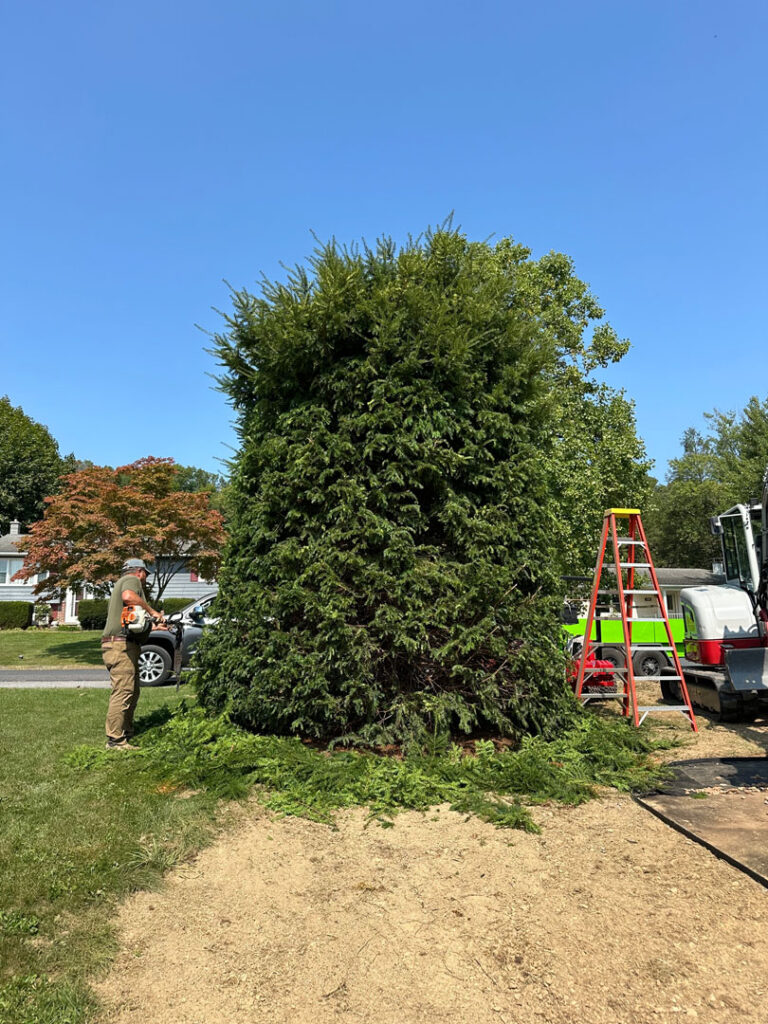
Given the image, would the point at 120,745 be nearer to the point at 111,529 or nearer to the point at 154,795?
the point at 154,795

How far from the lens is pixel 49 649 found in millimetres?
21609

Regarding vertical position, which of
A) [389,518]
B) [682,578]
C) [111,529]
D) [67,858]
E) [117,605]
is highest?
[111,529]

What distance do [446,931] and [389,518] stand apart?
351cm

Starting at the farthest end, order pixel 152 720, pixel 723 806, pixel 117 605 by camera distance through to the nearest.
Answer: pixel 152 720 < pixel 117 605 < pixel 723 806

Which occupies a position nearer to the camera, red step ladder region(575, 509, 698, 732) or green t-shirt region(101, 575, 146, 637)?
green t-shirt region(101, 575, 146, 637)

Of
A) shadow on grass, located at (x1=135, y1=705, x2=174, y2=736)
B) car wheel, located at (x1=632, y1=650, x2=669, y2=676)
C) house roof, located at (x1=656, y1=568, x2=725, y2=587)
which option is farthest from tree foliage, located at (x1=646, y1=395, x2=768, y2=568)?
shadow on grass, located at (x1=135, y1=705, x2=174, y2=736)

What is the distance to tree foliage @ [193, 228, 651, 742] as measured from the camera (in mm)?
5910

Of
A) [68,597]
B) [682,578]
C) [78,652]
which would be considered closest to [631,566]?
[78,652]

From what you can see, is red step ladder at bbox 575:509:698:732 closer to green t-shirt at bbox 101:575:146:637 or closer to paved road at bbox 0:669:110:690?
green t-shirt at bbox 101:575:146:637

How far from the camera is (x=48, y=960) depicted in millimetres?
2861

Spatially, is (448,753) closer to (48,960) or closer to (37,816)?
(37,816)

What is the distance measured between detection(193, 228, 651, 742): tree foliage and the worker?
697 mm

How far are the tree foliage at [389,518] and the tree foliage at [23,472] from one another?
36720 millimetres

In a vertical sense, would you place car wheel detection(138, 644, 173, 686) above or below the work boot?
above
